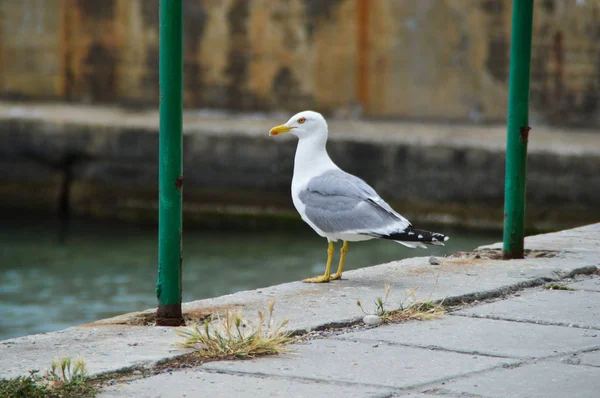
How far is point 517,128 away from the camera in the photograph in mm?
5719

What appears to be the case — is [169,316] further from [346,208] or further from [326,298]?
[346,208]

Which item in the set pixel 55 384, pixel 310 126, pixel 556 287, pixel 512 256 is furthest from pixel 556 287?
pixel 55 384

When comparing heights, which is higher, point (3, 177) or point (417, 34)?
point (417, 34)

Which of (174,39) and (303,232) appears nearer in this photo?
(174,39)

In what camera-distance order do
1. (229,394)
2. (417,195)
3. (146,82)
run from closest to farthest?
1. (229,394)
2. (417,195)
3. (146,82)

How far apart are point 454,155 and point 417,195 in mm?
624

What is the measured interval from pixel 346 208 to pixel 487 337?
1.47 m

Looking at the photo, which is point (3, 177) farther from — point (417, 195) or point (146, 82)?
point (417, 195)

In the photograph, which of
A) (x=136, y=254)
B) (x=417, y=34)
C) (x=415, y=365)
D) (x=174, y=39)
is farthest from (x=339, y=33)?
(x=415, y=365)

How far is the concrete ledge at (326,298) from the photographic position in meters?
3.66

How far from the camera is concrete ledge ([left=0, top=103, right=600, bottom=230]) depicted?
476 inches

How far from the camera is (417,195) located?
12398 millimetres

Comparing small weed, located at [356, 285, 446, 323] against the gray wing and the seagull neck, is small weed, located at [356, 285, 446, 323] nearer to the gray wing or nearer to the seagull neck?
the gray wing

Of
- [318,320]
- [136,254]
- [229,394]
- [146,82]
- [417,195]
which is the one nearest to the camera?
[229,394]
